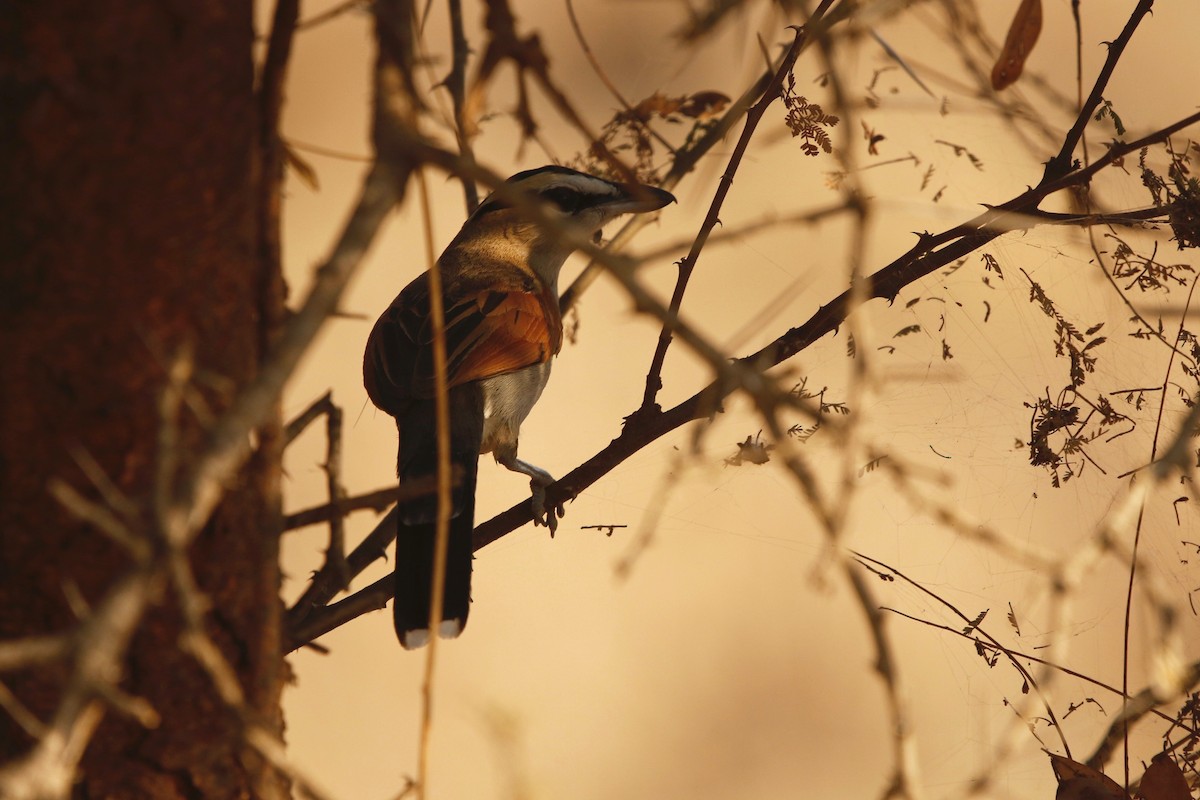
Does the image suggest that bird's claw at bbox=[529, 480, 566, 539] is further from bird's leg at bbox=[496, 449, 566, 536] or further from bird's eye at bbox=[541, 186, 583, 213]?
bird's eye at bbox=[541, 186, 583, 213]

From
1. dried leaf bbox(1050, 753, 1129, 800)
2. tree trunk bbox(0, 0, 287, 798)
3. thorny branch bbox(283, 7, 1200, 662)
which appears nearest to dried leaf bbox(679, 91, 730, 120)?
thorny branch bbox(283, 7, 1200, 662)

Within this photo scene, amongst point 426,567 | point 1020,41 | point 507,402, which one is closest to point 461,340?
point 507,402

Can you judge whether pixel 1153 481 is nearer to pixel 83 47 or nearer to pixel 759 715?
pixel 83 47

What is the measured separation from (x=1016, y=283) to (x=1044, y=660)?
32.8 inches

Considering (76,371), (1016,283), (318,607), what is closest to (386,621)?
(318,607)

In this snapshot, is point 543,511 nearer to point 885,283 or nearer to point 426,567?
point 426,567

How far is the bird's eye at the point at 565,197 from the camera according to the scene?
385 centimetres

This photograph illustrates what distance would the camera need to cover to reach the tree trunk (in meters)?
1.25

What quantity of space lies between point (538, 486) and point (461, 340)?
500 mm

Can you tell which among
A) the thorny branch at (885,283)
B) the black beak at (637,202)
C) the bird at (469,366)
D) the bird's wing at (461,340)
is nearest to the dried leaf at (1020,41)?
the thorny branch at (885,283)

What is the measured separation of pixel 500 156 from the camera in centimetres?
554

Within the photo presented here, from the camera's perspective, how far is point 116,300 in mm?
1277

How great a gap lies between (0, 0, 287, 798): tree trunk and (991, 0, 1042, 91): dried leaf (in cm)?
174

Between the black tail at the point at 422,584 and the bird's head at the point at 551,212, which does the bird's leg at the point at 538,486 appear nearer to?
the black tail at the point at 422,584
